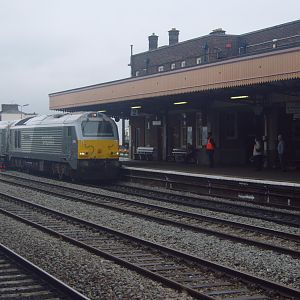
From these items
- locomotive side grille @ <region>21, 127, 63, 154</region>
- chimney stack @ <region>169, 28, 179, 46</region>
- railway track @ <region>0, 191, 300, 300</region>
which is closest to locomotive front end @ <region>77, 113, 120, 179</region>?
locomotive side grille @ <region>21, 127, 63, 154</region>

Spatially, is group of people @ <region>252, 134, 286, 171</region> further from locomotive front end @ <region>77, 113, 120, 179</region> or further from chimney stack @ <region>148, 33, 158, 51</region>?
chimney stack @ <region>148, 33, 158, 51</region>

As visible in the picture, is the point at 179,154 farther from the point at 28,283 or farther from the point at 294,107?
the point at 28,283

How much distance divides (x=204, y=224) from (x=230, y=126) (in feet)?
50.0

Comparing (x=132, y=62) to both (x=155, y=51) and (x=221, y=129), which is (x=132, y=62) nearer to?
(x=155, y=51)

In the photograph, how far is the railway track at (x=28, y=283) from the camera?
7.04 m

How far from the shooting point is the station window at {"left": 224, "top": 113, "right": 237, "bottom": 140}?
27.6m

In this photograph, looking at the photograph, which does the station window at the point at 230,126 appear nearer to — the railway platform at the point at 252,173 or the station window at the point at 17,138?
the railway platform at the point at 252,173

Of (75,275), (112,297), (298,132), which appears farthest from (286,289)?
(298,132)

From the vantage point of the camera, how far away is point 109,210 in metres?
15.6

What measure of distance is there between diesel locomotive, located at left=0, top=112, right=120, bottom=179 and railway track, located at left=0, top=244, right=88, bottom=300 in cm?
1339

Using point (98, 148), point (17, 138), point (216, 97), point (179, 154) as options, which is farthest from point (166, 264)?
point (17, 138)

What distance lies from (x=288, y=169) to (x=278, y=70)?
688cm

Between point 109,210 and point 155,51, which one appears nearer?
point 109,210

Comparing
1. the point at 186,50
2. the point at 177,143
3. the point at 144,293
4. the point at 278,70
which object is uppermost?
the point at 186,50
